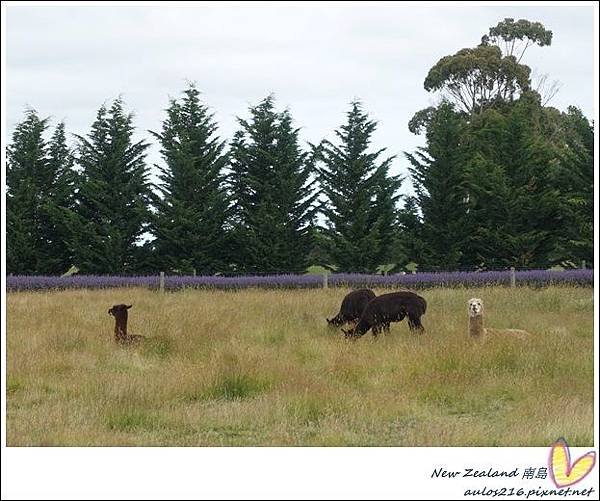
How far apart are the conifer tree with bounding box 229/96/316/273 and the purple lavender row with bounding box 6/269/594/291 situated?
9.47ft

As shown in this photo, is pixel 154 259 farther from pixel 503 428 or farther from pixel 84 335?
pixel 503 428

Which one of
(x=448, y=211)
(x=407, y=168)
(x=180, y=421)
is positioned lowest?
(x=180, y=421)

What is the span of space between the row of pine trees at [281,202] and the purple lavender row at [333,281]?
9.66 ft

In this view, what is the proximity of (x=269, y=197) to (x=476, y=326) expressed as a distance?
1716 cm

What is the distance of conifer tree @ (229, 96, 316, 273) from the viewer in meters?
25.8

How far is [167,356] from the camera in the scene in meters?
9.48

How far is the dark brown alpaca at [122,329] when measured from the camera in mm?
9992

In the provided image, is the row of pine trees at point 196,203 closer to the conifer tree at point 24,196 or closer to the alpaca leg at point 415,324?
the conifer tree at point 24,196

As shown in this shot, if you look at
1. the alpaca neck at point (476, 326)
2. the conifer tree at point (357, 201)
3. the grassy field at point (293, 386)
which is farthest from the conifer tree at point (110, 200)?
the alpaca neck at point (476, 326)

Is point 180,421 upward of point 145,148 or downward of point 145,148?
downward

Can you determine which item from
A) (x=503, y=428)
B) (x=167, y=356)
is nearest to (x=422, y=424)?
(x=503, y=428)

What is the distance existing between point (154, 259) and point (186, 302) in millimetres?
10523

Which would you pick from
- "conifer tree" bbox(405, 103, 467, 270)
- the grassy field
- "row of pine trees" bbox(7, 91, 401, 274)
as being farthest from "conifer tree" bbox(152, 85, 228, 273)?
the grassy field

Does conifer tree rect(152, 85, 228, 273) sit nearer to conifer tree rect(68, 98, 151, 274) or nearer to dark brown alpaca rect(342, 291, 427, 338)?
conifer tree rect(68, 98, 151, 274)
